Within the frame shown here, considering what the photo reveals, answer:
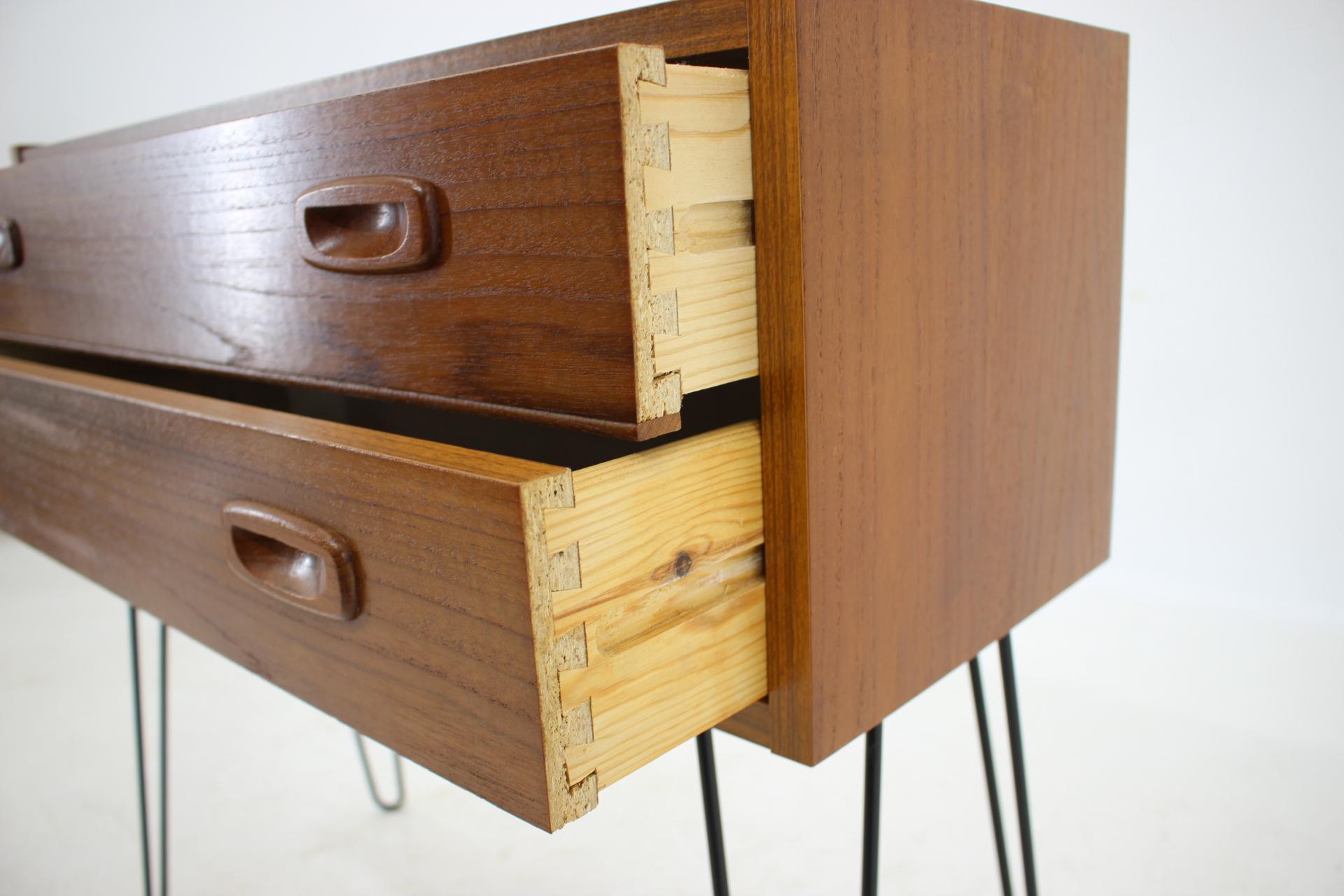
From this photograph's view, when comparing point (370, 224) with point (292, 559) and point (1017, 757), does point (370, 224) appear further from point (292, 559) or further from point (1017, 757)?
point (1017, 757)

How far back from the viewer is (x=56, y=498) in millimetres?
705

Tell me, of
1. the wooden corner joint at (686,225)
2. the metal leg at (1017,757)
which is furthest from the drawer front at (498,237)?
the metal leg at (1017,757)

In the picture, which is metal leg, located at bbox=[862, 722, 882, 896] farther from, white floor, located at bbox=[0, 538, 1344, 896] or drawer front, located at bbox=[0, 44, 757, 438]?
white floor, located at bbox=[0, 538, 1344, 896]

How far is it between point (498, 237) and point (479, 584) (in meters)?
0.14

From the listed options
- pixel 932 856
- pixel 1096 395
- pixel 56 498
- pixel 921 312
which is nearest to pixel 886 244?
pixel 921 312

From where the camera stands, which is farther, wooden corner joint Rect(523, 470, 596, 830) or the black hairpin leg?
the black hairpin leg

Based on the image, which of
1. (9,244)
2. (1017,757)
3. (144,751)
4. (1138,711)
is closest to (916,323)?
(1017,757)

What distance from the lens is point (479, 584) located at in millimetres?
384

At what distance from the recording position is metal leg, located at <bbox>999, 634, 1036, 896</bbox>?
2.46 ft

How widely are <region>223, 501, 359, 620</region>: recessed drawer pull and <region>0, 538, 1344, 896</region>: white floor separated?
0.75 metres

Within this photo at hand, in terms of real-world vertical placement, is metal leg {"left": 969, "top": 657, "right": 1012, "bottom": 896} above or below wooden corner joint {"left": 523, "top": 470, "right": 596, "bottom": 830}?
below

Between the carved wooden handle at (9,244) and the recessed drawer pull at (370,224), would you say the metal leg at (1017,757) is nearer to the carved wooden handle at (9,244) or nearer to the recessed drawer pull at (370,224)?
the recessed drawer pull at (370,224)

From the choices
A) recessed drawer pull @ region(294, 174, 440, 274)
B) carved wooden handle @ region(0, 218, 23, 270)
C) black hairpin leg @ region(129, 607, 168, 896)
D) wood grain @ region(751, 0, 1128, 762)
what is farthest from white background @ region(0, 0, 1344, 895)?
recessed drawer pull @ region(294, 174, 440, 274)

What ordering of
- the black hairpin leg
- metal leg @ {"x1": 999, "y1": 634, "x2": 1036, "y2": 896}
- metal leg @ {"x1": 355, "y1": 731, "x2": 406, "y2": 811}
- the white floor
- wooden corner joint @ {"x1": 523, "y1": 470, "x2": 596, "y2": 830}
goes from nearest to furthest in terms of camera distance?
1. wooden corner joint @ {"x1": 523, "y1": 470, "x2": 596, "y2": 830}
2. metal leg @ {"x1": 999, "y1": 634, "x2": 1036, "y2": 896}
3. the black hairpin leg
4. the white floor
5. metal leg @ {"x1": 355, "y1": 731, "x2": 406, "y2": 811}
